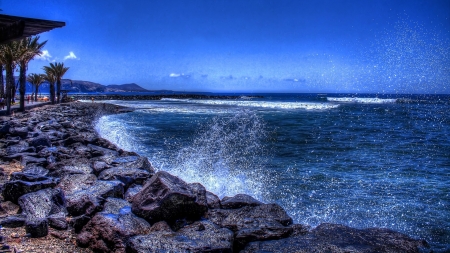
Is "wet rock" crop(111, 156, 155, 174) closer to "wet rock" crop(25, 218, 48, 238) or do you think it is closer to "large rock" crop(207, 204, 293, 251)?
"large rock" crop(207, 204, 293, 251)

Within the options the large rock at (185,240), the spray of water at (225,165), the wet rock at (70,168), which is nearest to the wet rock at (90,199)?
the large rock at (185,240)

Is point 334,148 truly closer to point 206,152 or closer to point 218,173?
point 206,152

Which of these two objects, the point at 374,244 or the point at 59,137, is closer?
the point at 374,244

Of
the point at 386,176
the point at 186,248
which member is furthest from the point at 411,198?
the point at 186,248

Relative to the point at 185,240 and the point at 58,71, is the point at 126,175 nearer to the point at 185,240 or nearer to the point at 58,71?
the point at 185,240

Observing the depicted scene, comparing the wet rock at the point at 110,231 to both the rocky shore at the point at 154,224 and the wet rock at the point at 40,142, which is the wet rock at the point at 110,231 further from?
the wet rock at the point at 40,142

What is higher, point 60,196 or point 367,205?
point 60,196

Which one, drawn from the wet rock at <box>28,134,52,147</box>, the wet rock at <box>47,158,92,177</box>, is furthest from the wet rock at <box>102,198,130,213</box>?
the wet rock at <box>28,134,52,147</box>

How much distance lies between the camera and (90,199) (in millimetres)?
5117

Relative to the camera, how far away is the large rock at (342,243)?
13.4 feet

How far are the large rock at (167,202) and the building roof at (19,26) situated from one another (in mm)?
2618

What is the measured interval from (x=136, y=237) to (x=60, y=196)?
225cm

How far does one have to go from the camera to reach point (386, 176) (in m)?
9.65

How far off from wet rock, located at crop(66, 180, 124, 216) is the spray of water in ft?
10.2
